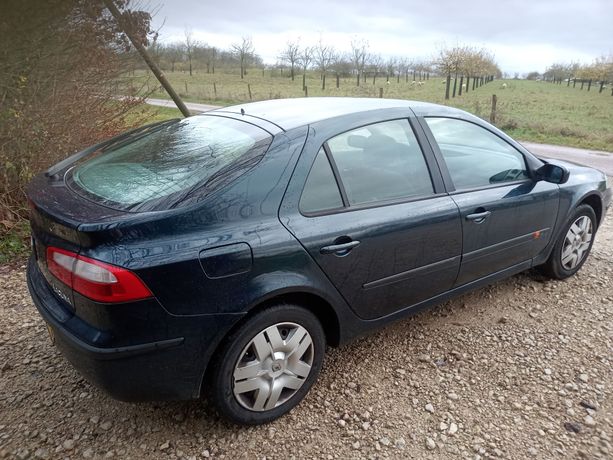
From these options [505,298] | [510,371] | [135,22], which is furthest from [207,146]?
[135,22]

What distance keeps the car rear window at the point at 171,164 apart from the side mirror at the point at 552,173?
2119mm

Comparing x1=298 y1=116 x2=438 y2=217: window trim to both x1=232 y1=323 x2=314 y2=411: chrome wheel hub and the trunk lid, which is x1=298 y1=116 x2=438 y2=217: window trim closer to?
x1=232 y1=323 x2=314 y2=411: chrome wheel hub

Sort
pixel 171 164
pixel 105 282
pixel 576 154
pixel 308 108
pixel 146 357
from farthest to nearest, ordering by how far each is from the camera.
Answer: pixel 576 154, pixel 308 108, pixel 171 164, pixel 146 357, pixel 105 282

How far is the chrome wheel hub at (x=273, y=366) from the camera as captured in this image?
2.08 metres

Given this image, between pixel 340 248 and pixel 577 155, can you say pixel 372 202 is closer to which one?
pixel 340 248

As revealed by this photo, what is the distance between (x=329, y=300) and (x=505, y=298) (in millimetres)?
1950

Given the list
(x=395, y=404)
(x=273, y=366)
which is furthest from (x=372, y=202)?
(x=395, y=404)

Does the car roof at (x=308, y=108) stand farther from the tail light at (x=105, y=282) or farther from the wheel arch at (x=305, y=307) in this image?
the tail light at (x=105, y=282)

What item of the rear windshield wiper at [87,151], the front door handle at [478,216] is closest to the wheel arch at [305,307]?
the front door handle at [478,216]

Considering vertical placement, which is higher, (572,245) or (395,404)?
(572,245)

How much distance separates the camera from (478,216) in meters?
2.81

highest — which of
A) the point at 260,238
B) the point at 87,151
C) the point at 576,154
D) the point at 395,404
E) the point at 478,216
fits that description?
the point at 87,151

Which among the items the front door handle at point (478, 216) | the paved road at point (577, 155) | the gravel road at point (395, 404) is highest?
the front door handle at point (478, 216)

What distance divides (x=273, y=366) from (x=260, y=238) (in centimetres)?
65
